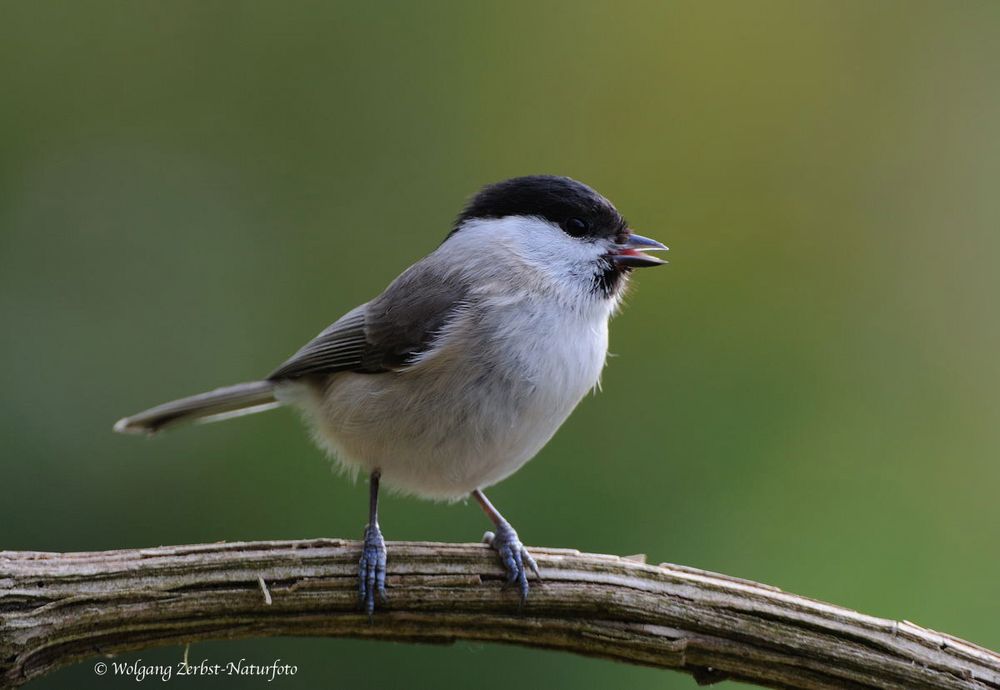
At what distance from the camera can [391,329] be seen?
2.29 meters

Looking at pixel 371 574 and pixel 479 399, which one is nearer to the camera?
pixel 371 574

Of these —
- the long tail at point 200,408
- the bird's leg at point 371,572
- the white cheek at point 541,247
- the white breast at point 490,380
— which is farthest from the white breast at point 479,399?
the long tail at point 200,408

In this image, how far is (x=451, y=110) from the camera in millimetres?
3479

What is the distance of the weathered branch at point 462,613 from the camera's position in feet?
5.67

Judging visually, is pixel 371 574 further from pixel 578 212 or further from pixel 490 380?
pixel 578 212

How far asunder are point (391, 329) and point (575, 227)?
20.1 inches

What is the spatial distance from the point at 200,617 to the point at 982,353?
2.59 m

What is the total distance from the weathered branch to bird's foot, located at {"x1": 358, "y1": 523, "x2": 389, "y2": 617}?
0.07ft

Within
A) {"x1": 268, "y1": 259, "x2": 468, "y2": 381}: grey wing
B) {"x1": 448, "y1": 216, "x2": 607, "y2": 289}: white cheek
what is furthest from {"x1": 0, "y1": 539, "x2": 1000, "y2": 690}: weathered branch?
{"x1": 448, "y1": 216, "x2": 607, "y2": 289}: white cheek

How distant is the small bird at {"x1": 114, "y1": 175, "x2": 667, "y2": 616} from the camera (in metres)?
2.08

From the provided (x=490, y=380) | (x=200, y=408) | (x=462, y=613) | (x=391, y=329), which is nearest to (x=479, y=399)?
(x=490, y=380)

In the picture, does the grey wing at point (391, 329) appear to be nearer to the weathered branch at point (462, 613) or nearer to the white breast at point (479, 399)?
the white breast at point (479, 399)

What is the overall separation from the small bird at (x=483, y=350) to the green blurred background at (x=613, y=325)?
649 millimetres

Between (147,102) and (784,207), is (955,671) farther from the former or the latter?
(147,102)
